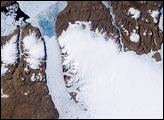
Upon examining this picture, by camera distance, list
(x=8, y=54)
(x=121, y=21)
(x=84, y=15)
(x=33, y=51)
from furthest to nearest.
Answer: (x=121, y=21) → (x=84, y=15) → (x=33, y=51) → (x=8, y=54)

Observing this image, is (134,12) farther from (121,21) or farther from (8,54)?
(8,54)

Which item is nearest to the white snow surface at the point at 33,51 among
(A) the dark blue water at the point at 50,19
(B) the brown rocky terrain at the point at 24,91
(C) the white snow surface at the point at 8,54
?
(B) the brown rocky terrain at the point at 24,91

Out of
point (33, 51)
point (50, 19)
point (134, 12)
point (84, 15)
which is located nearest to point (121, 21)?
point (134, 12)

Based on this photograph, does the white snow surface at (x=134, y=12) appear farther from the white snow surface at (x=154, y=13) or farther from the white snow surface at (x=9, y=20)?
the white snow surface at (x=9, y=20)

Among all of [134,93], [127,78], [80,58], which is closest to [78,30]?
[80,58]

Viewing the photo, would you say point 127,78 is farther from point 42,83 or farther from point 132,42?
point 42,83

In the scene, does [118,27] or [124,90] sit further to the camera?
[118,27]

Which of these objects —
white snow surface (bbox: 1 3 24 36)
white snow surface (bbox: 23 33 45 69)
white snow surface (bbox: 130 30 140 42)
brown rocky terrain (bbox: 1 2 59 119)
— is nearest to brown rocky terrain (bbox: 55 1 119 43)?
white snow surface (bbox: 130 30 140 42)
